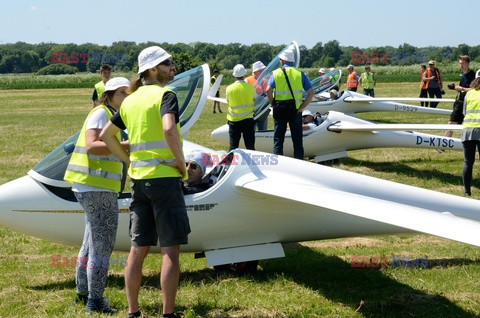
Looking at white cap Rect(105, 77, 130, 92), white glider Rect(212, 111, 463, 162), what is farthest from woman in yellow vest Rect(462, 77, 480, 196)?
white cap Rect(105, 77, 130, 92)

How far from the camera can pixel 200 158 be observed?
5926mm

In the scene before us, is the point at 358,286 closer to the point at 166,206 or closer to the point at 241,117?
the point at 166,206

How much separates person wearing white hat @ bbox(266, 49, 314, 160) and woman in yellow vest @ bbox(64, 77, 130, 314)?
512 centimetres

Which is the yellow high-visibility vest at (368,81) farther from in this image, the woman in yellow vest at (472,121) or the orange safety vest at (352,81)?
the woman in yellow vest at (472,121)

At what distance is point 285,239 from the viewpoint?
18.5 ft

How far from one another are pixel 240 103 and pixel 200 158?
4.70 metres

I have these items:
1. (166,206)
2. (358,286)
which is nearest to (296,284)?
(358,286)

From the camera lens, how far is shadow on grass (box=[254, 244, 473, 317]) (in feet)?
15.8

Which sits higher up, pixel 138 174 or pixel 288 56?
pixel 288 56

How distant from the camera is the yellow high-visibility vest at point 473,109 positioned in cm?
835

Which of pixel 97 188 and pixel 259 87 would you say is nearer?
pixel 97 188

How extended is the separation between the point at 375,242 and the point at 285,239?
181 centimetres

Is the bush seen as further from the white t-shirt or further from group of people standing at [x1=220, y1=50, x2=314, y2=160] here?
the white t-shirt

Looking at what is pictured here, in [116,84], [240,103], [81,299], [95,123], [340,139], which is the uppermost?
[116,84]
